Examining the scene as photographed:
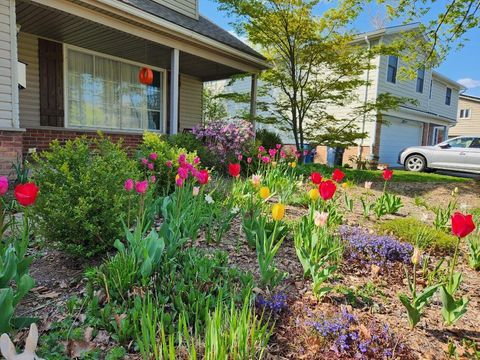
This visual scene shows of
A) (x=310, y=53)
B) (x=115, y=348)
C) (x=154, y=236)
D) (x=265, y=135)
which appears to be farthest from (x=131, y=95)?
(x=115, y=348)

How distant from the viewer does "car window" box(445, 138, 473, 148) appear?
38.1ft

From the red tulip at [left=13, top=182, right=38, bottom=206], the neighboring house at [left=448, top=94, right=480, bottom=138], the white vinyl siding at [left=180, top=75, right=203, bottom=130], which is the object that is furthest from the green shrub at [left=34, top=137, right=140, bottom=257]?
the neighboring house at [left=448, top=94, right=480, bottom=138]

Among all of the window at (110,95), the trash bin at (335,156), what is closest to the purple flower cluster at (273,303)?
the window at (110,95)

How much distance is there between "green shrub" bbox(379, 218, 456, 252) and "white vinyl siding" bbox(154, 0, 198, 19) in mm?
8611

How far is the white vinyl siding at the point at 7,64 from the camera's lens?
4836mm

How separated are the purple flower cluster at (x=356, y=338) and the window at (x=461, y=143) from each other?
1245cm

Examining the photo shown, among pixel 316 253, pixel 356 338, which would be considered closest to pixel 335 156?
pixel 316 253

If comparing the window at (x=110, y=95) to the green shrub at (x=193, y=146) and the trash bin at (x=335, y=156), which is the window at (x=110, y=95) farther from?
the trash bin at (x=335, y=156)

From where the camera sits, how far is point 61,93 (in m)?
7.32

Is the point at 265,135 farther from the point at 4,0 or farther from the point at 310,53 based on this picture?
the point at 4,0

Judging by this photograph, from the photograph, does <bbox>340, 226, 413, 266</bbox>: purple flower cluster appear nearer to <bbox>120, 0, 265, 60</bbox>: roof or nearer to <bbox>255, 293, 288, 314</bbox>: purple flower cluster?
<bbox>255, 293, 288, 314</bbox>: purple flower cluster

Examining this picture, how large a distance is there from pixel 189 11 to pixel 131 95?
3215 mm

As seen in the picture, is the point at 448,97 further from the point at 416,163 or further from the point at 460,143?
the point at 416,163

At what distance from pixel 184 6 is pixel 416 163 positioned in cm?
1013
